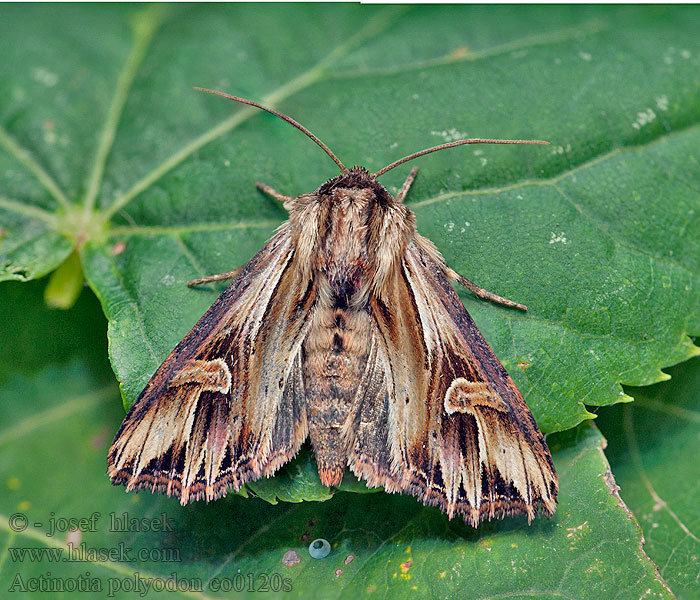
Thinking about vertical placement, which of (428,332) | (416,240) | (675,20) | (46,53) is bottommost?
(428,332)

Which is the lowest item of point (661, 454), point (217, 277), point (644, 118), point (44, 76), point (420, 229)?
point (661, 454)

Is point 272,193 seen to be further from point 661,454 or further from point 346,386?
point 661,454

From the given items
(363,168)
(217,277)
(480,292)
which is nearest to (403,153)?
(363,168)

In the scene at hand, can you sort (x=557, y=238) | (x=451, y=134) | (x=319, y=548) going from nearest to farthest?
(x=319, y=548) → (x=557, y=238) → (x=451, y=134)

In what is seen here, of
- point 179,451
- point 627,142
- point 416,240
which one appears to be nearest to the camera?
point 179,451

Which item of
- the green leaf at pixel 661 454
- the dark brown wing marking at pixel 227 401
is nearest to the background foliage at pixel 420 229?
the green leaf at pixel 661 454

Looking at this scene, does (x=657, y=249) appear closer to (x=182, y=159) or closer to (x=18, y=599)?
(x=182, y=159)

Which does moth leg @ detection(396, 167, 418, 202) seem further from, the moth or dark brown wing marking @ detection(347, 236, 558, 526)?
dark brown wing marking @ detection(347, 236, 558, 526)

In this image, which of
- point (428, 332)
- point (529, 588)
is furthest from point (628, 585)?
point (428, 332)
